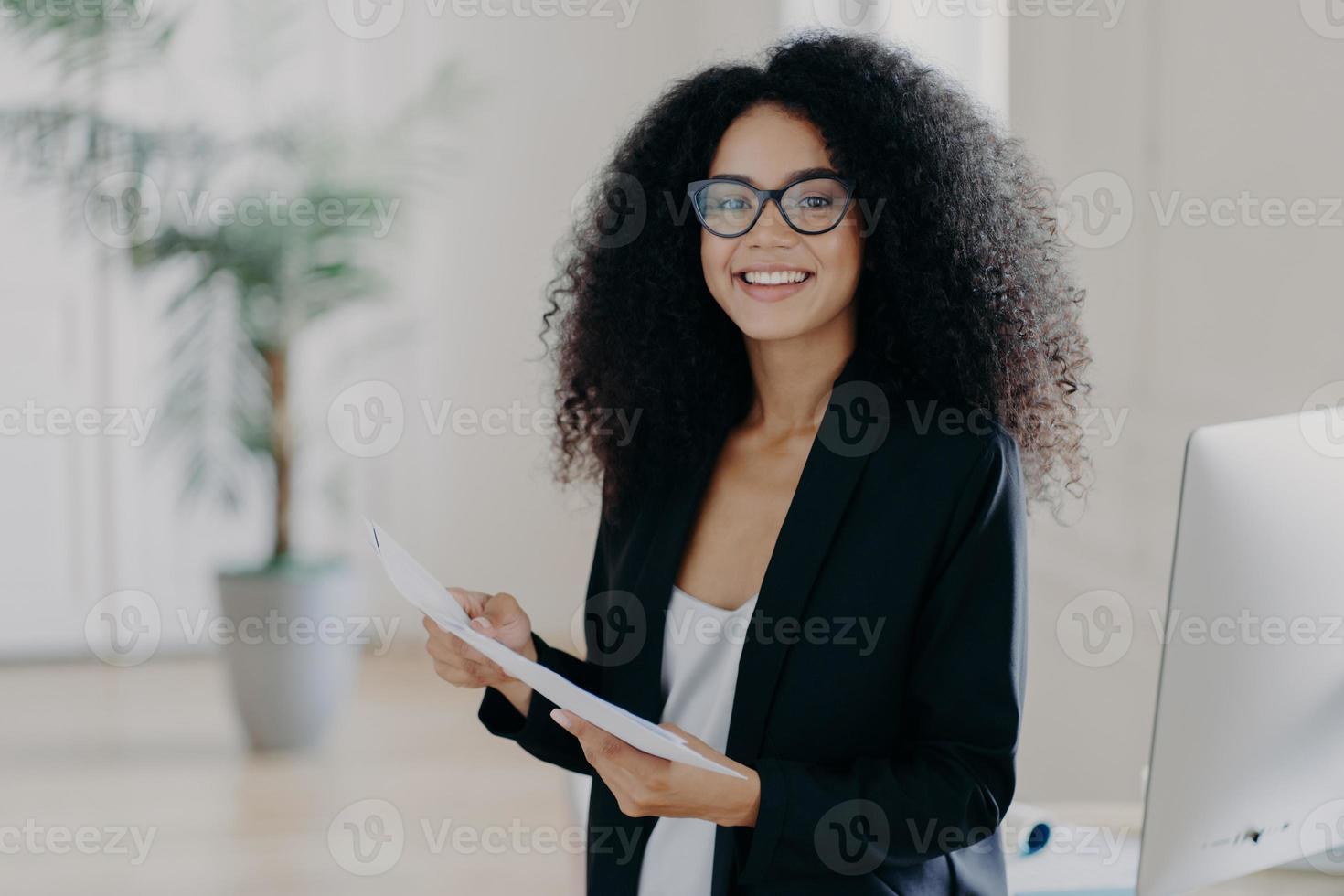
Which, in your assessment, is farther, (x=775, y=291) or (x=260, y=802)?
(x=260, y=802)

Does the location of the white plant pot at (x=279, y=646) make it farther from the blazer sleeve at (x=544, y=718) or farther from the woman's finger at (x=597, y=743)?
the woman's finger at (x=597, y=743)

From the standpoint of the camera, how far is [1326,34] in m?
1.83

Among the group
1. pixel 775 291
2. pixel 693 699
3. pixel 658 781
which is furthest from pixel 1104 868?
pixel 775 291

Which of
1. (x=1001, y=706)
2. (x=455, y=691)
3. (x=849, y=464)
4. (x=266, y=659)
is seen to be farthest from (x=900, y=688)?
(x=455, y=691)

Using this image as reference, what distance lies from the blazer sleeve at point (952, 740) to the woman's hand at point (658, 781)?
Answer: 0.04 metres

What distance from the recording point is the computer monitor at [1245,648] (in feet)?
3.19

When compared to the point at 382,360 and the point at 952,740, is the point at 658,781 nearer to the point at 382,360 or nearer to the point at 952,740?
the point at 952,740

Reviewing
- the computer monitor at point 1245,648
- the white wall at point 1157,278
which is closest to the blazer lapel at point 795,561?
the computer monitor at point 1245,648

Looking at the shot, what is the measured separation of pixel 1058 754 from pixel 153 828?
91.7 inches

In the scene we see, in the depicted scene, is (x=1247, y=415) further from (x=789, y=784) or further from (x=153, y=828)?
(x=153, y=828)

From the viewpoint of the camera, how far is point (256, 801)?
3512mm

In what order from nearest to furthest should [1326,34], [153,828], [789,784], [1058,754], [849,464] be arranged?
1. [789,784]
2. [849,464]
3. [1326,34]
4. [1058,754]
5. [153,828]

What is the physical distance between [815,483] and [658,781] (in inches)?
13.8

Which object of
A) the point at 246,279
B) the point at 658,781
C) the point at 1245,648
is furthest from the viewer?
the point at 246,279
